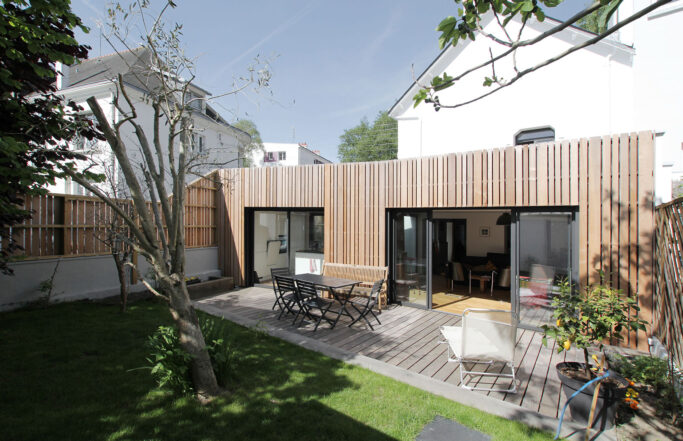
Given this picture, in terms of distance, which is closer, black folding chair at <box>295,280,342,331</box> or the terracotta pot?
the terracotta pot

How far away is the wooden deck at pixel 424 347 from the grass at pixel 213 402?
0.58 m

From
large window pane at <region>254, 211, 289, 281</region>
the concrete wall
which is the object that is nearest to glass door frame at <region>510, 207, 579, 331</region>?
large window pane at <region>254, 211, 289, 281</region>

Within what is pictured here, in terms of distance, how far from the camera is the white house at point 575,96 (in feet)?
21.5

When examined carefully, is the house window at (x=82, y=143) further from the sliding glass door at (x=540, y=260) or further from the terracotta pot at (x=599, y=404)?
the sliding glass door at (x=540, y=260)

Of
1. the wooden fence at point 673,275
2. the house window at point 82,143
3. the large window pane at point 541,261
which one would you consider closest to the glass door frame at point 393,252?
the large window pane at point 541,261

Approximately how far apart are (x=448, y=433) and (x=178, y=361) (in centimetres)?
266

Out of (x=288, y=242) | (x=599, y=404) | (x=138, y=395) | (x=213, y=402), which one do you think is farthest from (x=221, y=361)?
(x=288, y=242)

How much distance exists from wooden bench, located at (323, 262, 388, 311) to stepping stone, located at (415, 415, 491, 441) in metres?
3.71

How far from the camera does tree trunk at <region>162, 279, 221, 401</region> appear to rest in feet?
10.6

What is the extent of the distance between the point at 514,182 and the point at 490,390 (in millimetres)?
3594

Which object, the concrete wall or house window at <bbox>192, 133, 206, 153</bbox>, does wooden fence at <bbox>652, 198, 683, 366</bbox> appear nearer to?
house window at <bbox>192, 133, 206, 153</bbox>

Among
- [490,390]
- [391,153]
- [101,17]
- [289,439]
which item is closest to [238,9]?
[101,17]

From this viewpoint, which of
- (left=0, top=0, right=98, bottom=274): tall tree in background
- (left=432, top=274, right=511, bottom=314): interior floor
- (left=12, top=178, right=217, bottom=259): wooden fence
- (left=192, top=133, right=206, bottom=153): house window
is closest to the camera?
(left=0, top=0, right=98, bottom=274): tall tree in background

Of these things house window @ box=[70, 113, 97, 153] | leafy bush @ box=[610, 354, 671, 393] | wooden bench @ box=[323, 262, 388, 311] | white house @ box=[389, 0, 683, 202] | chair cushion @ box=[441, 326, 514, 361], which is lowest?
leafy bush @ box=[610, 354, 671, 393]
